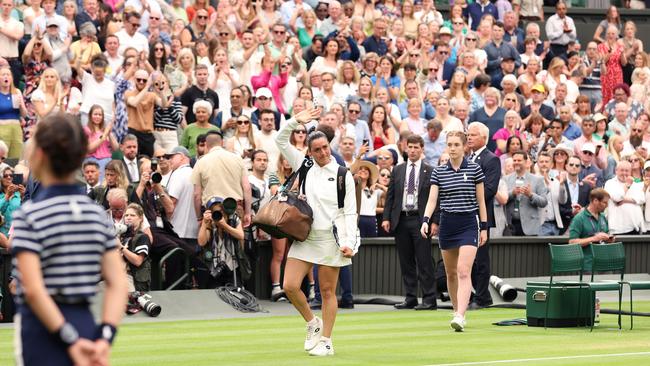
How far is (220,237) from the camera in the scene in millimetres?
16750

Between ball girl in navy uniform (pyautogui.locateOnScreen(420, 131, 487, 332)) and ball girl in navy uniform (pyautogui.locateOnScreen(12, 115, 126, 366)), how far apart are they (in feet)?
27.7

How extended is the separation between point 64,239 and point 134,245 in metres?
10.4

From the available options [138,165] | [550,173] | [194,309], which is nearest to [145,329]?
[194,309]

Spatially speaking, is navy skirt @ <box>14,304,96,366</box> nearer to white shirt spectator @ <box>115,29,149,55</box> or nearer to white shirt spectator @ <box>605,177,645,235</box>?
white shirt spectator @ <box>115,29,149,55</box>

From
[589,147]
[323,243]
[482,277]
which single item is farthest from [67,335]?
[589,147]

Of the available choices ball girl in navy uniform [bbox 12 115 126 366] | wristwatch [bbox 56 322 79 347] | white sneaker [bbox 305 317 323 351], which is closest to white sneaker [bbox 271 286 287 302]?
white sneaker [bbox 305 317 323 351]

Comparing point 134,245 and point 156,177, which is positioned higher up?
point 156,177

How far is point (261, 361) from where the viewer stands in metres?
11.2

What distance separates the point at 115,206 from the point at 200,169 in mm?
1634

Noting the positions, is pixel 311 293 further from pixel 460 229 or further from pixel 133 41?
pixel 133 41

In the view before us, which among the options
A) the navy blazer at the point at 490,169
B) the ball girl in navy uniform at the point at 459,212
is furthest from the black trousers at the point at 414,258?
the ball girl in navy uniform at the point at 459,212

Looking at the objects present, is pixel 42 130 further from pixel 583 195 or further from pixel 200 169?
pixel 583 195

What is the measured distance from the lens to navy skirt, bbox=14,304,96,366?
17.5 feet

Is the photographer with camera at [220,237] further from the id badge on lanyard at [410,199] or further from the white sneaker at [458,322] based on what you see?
the white sneaker at [458,322]
